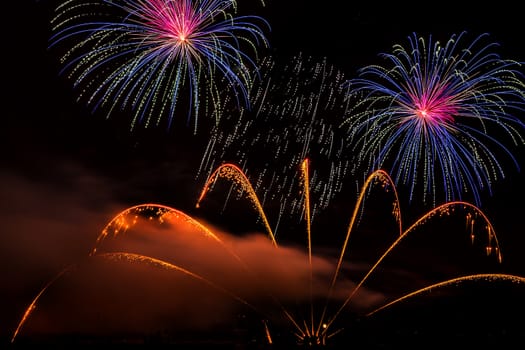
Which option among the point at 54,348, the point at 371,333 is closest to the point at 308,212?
the point at 371,333

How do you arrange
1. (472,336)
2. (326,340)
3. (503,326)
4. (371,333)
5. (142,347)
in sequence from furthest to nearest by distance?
(503,326) → (326,340) → (371,333) → (472,336) → (142,347)

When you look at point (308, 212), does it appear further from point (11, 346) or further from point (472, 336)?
point (11, 346)

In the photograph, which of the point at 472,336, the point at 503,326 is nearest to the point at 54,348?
the point at 472,336

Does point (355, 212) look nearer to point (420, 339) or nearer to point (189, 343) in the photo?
point (420, 339)

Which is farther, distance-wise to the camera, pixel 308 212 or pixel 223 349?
pixel 308 212

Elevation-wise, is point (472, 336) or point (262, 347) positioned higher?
point (472, 336)

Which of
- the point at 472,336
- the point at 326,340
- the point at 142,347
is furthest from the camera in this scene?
the point at 326,340

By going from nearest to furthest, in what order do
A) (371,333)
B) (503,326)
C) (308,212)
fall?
1. (371,333)
2. (308,212)
3. (503,326)

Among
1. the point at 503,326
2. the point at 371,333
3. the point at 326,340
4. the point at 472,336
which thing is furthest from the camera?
the point at 503,326

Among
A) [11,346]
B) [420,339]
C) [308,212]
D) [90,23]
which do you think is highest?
[90,23]
